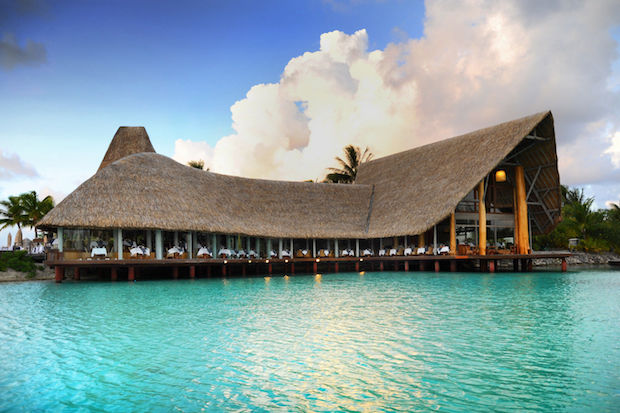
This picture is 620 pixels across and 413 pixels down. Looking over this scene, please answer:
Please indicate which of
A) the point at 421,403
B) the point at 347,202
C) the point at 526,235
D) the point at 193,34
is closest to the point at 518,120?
the point at 526,235

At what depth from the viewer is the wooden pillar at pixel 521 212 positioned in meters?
26.5

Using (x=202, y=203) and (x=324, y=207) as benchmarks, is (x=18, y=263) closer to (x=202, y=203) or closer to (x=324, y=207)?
(x=202, y=203)

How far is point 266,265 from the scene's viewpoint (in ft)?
94.4

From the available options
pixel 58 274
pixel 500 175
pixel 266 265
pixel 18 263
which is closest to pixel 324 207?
pixel 266 265

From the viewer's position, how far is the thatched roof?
21.3 meters

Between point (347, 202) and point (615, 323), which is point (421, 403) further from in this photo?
point (347, 202)

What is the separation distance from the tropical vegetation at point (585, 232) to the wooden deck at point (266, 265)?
929cm

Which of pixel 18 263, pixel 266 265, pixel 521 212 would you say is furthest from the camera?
pixel 266 265

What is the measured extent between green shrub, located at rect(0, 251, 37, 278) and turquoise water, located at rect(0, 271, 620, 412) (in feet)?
42.9

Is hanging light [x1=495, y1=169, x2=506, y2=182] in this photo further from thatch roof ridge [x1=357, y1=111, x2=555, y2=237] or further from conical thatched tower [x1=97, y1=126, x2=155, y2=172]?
conical thatched tower [x1=97, y1=126, x2=155, y2=172]

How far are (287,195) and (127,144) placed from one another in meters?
11.8

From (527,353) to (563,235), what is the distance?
1510 inches

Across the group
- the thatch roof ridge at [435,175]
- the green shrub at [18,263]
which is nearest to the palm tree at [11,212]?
the green shrub at [18,263]

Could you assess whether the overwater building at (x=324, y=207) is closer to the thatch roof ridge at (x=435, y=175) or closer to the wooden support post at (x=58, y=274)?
the thatch roof ridge at (x=435, y=175)
